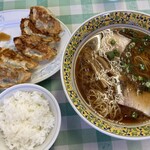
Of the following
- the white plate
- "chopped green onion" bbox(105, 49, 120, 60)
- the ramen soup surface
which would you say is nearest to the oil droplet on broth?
the white plate

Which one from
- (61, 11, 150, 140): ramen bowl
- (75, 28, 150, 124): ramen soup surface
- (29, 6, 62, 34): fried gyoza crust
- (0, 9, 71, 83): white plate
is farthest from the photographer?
(29, 6, 62, 34): fried gyoza crust

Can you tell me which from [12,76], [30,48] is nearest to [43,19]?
[30,48]

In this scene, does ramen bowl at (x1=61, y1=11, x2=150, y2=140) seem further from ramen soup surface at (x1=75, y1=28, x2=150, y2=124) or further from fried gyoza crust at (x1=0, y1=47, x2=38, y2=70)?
fried gyoza crust at (x1=0, y1=47, x2=38, y2=70)

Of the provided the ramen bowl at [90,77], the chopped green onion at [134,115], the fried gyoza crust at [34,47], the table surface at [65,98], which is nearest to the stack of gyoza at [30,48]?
the fried gyoza crust at [34,47]

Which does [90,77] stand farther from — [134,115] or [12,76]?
[12,76]

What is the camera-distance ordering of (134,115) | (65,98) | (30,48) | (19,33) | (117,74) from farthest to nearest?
1. (19,33)
2. (30,48)
3. (65,98)
4. (117,74)
5. (134,115)

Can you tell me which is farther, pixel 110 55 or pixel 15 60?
pixel 15 60
